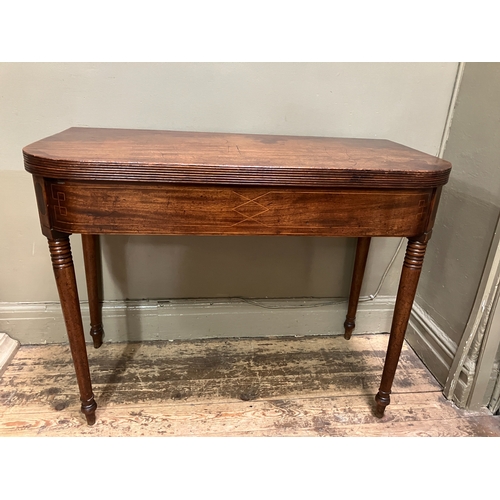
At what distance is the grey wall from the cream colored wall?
0.30 feet

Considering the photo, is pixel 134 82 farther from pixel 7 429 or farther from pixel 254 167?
pixel 7 429

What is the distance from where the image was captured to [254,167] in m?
0.80

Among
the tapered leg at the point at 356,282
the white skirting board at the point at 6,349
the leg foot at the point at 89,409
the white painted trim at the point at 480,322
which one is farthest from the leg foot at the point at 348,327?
the white skirting board at the point at 6,349

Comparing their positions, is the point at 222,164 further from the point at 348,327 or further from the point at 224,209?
the point at 348,327

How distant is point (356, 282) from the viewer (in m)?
1.40

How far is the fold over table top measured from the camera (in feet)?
2.57

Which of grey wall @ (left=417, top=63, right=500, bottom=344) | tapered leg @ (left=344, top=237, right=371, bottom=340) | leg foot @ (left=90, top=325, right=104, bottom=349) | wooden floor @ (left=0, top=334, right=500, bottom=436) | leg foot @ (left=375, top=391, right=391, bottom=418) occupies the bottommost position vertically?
wooden floor @ (left=0, top=334, right=500, bottom=436)

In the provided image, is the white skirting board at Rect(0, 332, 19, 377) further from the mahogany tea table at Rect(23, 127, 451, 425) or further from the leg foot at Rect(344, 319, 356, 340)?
the leg foot at Rect(344, 319, 356, 340)

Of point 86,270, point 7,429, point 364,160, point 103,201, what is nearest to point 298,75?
point 364,160

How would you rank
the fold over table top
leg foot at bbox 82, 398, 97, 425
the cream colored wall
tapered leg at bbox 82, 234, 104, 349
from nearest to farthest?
1. the fold over table top
2. leg foot at bbox 82, 398, 97, 425
3. the cream colored wall
4. tapered leg at bbox 82, 234, 104, 349

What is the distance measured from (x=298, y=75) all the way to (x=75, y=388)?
121 centimetres

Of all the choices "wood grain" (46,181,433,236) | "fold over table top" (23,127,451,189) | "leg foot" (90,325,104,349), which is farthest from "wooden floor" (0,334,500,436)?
"fold over table top" (23,127,451,189)

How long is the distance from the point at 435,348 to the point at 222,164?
1.03 metres

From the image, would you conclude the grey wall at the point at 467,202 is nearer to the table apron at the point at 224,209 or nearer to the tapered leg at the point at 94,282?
the table apron at the point at 224,209
